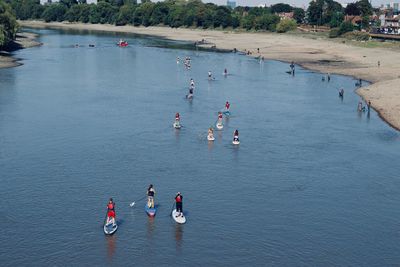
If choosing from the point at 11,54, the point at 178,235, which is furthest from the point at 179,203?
the point at 11,54

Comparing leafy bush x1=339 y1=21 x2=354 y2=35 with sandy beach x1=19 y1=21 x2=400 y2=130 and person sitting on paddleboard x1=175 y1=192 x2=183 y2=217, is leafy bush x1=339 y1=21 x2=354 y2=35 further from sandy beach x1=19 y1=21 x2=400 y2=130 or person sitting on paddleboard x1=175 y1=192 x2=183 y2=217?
person sitting on paddleboard x1=175 y1=192 x2=183 y2=217

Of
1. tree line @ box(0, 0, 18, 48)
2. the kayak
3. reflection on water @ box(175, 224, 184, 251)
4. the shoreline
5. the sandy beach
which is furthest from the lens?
tree line @ box(0, 0, 18, 48)

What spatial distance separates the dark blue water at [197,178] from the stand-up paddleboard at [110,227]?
0.38 metres

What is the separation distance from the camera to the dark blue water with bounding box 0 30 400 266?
119 ft

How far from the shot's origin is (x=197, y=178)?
1930 inches

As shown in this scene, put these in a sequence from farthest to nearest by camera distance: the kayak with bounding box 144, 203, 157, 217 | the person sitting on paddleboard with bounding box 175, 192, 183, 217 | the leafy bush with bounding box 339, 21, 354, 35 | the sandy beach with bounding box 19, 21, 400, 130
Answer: the leafy bush with bounding box 339, 21, 354, 35
the sandy beach with bounding box 19, 21, 400, 130
the kayak with bounding box 144, 203, 157, 217
the person sitting on paddleboard with bounding box 175, 192, 183, 217

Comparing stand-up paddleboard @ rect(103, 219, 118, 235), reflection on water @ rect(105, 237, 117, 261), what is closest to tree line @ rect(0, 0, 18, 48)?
stand-up paddleboard @ rect(103, 219, 118, 235)

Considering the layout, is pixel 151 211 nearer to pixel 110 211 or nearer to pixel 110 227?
pixel 110 227

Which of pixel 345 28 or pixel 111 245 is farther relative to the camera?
pixel 345 28

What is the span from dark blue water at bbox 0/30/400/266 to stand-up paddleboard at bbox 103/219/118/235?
38 centimetres

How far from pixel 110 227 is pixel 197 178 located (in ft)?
42.1

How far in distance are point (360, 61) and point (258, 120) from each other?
7118 cm

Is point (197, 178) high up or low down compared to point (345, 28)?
down

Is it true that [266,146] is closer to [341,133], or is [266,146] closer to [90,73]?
[341,133]
